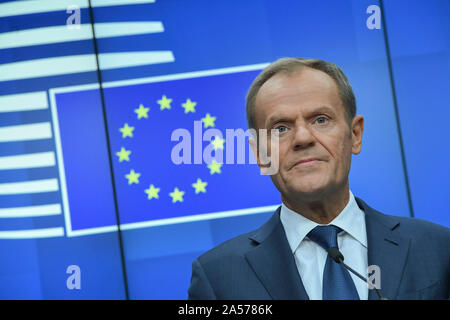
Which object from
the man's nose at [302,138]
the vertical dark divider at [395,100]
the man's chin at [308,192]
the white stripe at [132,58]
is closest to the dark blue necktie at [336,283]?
the man's chin at [308,192]

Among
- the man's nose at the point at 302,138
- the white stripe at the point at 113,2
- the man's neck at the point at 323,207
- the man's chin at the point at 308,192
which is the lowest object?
the man's neck at the point at 323,207

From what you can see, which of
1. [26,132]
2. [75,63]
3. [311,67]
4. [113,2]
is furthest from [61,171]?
[311,67]

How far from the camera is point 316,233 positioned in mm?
1201

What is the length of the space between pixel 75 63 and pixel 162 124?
667 mm

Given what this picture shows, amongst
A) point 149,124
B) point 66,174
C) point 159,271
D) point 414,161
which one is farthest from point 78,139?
point 414,161

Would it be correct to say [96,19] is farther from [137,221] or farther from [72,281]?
[72,281]

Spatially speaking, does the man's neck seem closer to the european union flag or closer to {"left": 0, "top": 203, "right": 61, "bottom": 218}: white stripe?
the european union flag

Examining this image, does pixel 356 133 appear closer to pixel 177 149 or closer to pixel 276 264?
pixel 276 264

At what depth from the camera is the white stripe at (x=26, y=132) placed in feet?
10.1

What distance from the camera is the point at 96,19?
3.10 m

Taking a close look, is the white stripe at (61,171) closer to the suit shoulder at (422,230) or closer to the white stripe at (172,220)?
the white stripe at (172,220)

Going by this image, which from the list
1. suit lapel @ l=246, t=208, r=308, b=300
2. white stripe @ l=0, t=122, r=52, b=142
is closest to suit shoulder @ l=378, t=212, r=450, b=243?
suit lapel @ l=246, t=208, r=308, b=300

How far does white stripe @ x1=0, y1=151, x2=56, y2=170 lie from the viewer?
10.0 ft

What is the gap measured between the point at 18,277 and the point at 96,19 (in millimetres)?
1633
